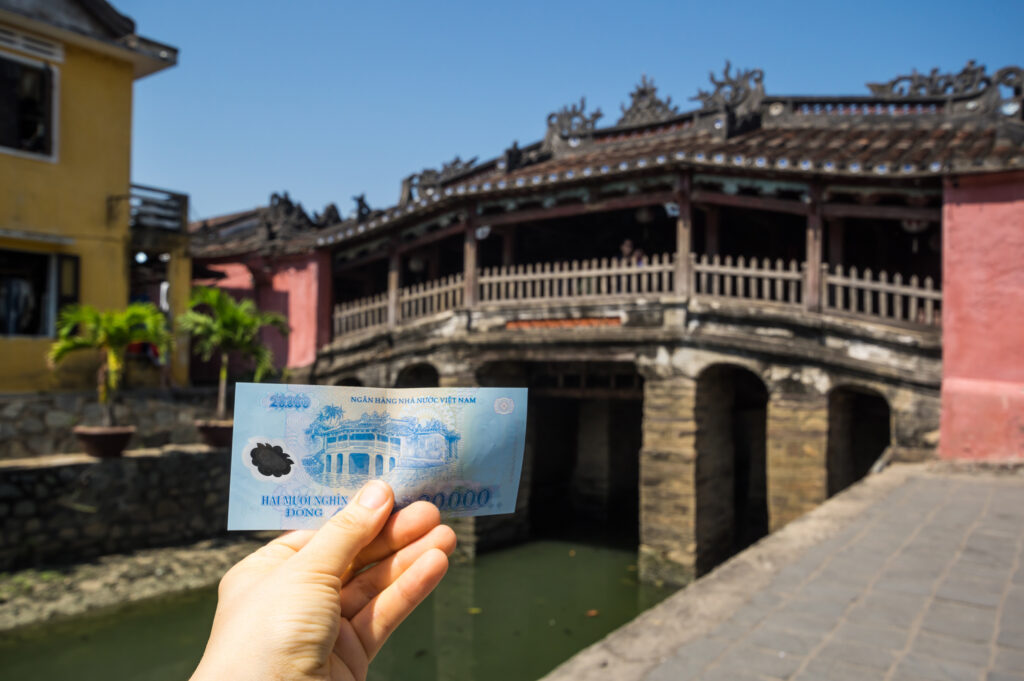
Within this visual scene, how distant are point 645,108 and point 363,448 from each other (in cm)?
1395

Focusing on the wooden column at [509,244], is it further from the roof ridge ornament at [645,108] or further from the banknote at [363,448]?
the banknote at [363,448]

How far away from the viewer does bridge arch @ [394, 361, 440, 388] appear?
1326 centimetres

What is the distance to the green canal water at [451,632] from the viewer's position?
752 centimetres

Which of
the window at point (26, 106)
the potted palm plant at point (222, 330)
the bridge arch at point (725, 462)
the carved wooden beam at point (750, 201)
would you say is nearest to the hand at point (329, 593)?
the bridge arch at point (725, 462)

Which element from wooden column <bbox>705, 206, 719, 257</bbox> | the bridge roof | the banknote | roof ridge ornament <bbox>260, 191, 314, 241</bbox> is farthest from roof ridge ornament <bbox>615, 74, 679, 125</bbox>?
the banknote

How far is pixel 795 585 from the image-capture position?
186 inches

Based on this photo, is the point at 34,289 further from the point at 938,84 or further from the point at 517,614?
the point at 938,84

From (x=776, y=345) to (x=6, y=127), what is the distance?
41.5 ft

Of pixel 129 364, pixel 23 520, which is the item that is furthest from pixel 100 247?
pixel 23 520

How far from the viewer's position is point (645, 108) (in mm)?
14289

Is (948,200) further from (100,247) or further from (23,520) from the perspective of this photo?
(100,247)

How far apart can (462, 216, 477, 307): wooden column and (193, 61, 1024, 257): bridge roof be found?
45 cm

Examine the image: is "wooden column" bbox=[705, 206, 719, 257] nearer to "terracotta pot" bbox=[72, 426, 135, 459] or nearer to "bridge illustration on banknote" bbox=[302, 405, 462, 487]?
"terracotta pot" bbox=[72, 426, 135, 459]

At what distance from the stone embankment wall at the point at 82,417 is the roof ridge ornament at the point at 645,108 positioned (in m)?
9.66
